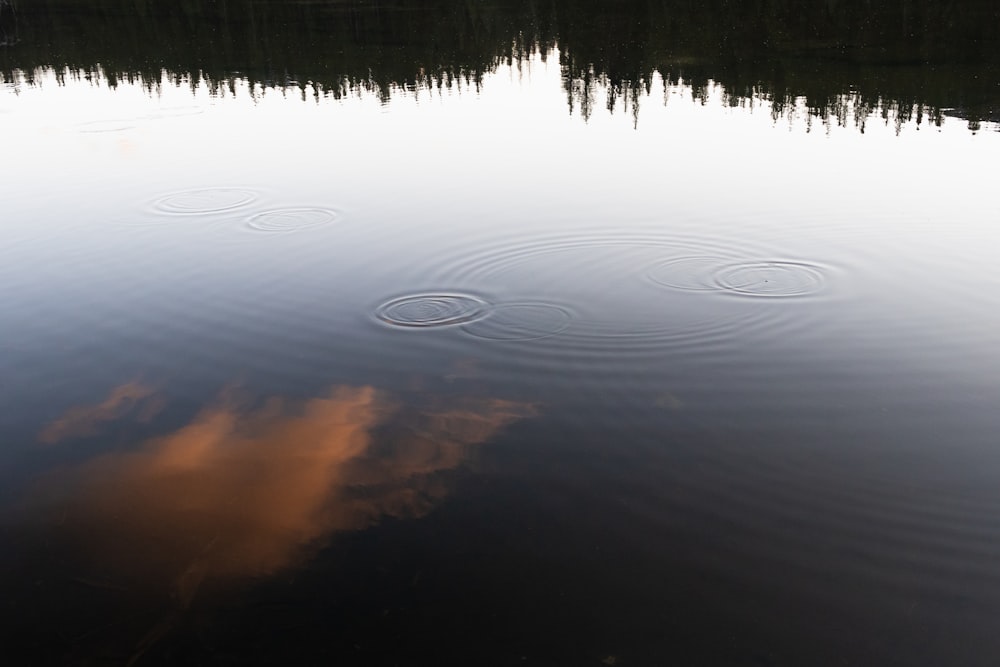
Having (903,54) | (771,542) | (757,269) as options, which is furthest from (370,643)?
(903,54)

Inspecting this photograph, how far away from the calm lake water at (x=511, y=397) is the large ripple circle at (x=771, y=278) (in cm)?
7

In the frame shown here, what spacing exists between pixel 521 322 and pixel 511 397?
4.78 ft

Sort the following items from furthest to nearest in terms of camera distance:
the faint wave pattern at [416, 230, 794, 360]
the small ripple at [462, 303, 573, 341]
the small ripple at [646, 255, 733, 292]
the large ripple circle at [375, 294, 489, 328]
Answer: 1. the small ripple at [646, 255, 733, 292]
2. the large ripple circle at [375, 294, 489, 328]
3. the small ripple at [462, 303, 573, 341]
4. the faint wave pattern at [416, 230, 794, 360]

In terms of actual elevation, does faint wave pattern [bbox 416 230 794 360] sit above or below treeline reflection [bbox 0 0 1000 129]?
below

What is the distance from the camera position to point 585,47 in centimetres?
2712

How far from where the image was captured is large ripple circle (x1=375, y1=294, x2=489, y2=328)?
8.60 m

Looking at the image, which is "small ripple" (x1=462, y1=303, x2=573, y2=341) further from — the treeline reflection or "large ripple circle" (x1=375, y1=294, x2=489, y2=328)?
the treeline reflection

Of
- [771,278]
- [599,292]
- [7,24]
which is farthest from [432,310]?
[7,24]

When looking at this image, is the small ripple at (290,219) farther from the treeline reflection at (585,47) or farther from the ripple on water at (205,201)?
the treeline reflection at (585,47)

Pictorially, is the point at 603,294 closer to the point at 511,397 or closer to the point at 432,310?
the point at 432,310

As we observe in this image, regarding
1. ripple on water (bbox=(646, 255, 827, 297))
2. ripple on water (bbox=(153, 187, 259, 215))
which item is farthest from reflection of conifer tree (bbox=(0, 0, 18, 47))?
ripple on water (bbox=(646, 255, 827, 297))

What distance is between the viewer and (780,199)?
12.0 metres

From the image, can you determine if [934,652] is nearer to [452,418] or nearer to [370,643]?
[370,643]

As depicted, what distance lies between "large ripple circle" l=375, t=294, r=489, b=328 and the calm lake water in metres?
0.05
